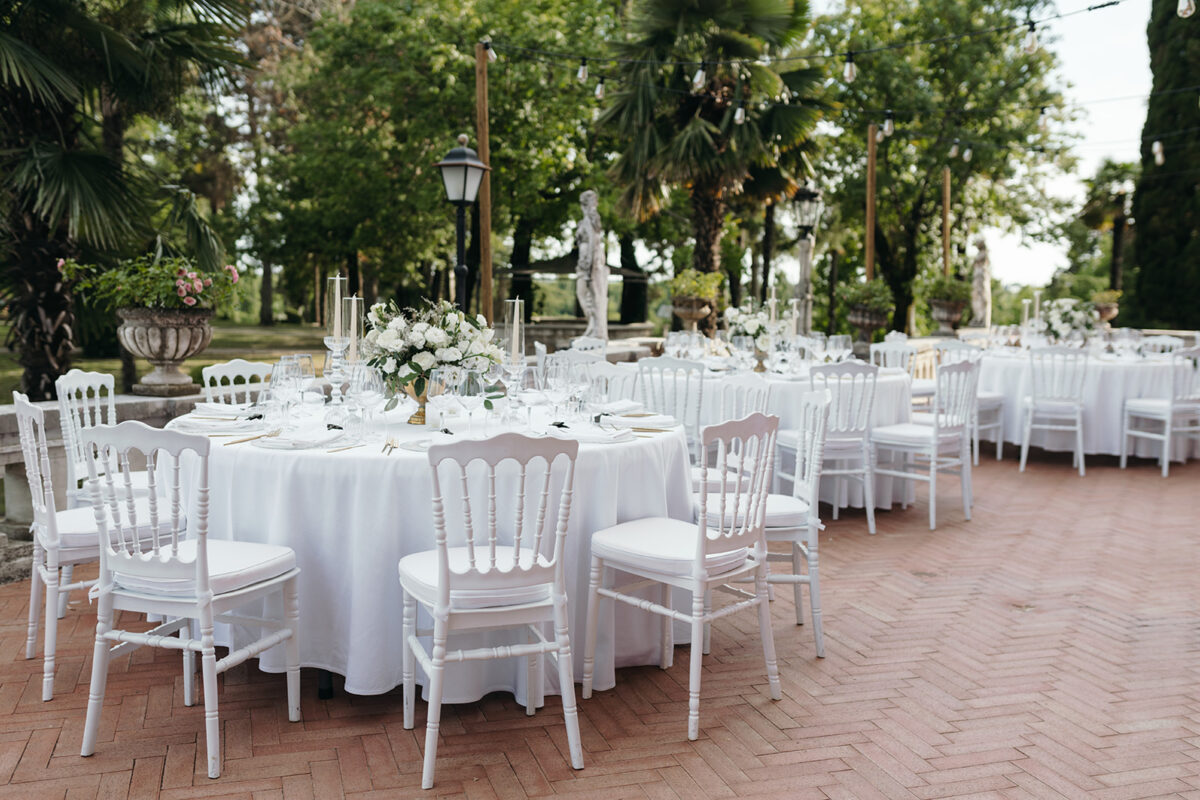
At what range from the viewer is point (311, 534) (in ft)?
11.0

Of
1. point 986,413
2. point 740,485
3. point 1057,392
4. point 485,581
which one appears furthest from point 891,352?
point 485,581

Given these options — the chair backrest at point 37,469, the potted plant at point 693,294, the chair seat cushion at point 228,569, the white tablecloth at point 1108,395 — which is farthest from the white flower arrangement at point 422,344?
the potted plant at point 693,294

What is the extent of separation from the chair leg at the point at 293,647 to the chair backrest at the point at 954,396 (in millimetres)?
4559

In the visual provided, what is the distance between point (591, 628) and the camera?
341cm

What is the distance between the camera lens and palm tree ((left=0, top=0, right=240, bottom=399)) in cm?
598

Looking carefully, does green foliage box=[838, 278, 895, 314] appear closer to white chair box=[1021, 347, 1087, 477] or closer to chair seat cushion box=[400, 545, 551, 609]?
white chair box=[1021, 347, 1087, 477]

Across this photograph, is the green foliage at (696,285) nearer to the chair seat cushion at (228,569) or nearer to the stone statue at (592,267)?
the stone statue at (592,267)

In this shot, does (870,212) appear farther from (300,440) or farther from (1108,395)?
(300,440)

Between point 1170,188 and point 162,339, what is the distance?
58.5ft

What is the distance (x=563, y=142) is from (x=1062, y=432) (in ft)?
37.3

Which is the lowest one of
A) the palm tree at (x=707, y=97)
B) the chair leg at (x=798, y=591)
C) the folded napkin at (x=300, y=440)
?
the chair leg at (x=798, y=591)

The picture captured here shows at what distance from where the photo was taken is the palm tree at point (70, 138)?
19.6ft

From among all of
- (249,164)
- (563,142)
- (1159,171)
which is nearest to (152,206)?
(563,142)

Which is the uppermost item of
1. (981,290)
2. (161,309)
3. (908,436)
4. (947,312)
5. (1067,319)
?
(981,290)
